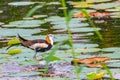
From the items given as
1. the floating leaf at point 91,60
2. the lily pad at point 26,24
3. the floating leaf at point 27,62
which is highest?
A: the floating leaf at point 91,60

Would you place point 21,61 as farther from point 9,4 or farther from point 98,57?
point 9,4

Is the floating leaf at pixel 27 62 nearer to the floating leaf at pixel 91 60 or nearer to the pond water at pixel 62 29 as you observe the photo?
the pond water at pixel 62 29

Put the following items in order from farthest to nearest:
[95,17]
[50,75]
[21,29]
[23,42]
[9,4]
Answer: [9,4] → [95,17] → [21,29] → [23,42] → [50,75]

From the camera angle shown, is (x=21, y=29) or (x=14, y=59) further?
(x=21, y=29)

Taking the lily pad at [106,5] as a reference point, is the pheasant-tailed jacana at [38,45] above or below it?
above

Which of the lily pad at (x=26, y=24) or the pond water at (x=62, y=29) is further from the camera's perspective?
the lily pad at (x=26, y=24)

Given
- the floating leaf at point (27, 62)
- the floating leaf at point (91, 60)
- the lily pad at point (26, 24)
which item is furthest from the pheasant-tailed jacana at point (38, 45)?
the lily pad at point (26, 24)

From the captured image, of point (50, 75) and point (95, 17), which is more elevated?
point (50, 75)

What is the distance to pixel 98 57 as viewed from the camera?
22.4 feet

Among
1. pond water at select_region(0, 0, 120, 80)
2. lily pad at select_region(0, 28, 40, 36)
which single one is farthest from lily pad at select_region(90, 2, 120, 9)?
lily pad at select_region(0, 28, 40, 36)

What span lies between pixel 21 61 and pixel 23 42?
298mm

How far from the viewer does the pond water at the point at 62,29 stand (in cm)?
694

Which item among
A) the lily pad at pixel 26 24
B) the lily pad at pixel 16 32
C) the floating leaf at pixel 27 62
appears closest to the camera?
the floating leaf at pixel 27 62

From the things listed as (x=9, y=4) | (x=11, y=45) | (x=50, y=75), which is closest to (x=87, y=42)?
(x=11, y=45)
